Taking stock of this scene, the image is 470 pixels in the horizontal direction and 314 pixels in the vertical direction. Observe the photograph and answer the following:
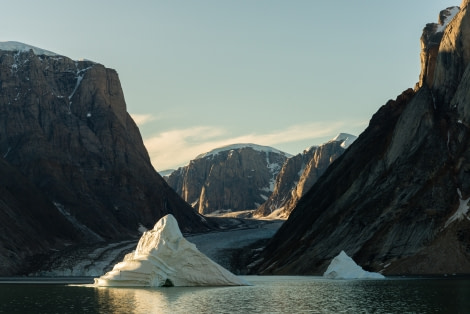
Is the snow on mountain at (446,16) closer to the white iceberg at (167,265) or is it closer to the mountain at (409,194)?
the mountain at (409,194)

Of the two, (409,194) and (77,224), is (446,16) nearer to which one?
(409,194)

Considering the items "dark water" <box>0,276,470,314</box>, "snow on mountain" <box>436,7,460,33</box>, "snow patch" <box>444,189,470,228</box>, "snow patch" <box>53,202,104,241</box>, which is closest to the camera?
"dark water" <box>0,276,470,314</box>

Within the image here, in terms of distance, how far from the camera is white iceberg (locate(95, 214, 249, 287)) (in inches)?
2879

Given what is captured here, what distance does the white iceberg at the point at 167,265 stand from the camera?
7312 cm

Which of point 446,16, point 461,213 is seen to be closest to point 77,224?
point 446,16

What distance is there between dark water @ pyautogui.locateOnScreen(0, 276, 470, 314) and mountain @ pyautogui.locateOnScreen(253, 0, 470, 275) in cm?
3374

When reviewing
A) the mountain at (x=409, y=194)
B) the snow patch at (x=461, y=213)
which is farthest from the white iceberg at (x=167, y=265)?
the snow patch at (x=461, y=213)

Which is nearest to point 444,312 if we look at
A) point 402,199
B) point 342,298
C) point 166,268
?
point 342,298

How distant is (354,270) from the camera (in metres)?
97.3

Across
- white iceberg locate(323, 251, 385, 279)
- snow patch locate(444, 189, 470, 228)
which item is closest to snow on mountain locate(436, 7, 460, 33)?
snow patch locate(444, 189, 470, 228)

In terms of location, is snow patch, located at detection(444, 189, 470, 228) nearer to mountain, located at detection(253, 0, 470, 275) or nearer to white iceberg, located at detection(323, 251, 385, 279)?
mountain, located at detection(253, 0, 470, 275)

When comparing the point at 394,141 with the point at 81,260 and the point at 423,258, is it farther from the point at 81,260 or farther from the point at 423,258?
the point at 81,260

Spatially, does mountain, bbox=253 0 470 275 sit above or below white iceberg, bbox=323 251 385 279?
above

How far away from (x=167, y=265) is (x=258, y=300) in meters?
18.4
